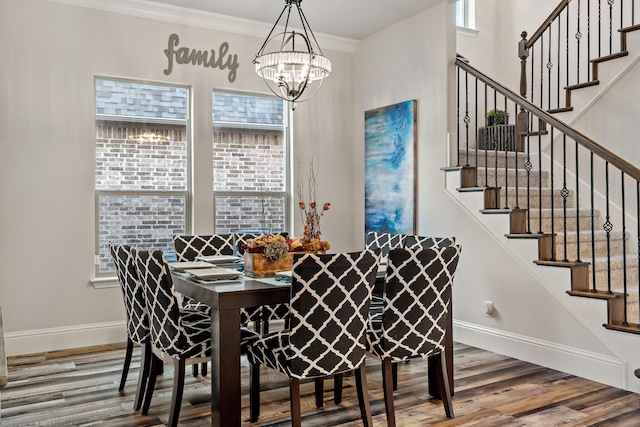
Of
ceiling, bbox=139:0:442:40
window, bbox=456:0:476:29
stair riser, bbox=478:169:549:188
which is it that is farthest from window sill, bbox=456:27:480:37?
stair riser, bbox=478:169:549:188

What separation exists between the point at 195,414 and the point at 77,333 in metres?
2.01

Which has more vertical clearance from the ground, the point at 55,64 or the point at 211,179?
the point at 55,64

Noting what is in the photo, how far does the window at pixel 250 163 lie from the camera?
5.30 m

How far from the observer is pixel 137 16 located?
4812 mm

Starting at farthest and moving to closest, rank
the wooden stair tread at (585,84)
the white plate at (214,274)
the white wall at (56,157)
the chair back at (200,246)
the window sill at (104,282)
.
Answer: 1. the wooden stair tread at (585,84)
2. the window sill at (104,282)
3. the white wall at (56,157)
4. the chair back at (200,246)
5. the white plate at (214,274)

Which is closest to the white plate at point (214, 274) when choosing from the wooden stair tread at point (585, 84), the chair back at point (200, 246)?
the chair back at point (200, 246)

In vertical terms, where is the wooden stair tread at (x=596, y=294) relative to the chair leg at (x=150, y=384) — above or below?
above

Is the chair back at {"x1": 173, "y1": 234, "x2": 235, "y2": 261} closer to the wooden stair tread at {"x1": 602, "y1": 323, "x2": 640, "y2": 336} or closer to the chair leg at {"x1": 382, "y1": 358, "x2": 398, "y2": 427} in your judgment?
the chair leg at {"x1": 382, "y1": 358, "x2": 398, "y2": 427}

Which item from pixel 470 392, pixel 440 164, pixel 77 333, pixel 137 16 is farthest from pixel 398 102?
pixel 77 333

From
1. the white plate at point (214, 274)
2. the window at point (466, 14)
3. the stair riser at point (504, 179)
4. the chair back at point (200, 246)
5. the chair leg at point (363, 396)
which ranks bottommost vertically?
the chair leg at point (363, 396)

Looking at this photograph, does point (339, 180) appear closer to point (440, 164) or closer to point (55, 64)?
point (440, 164)

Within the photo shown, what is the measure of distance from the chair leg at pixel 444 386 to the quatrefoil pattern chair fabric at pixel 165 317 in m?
1.32

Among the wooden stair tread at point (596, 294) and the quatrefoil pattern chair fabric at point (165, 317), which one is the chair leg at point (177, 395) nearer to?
the quatrefoil pattern chair fabric at point (165, 317)

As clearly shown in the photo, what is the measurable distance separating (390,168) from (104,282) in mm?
2913
